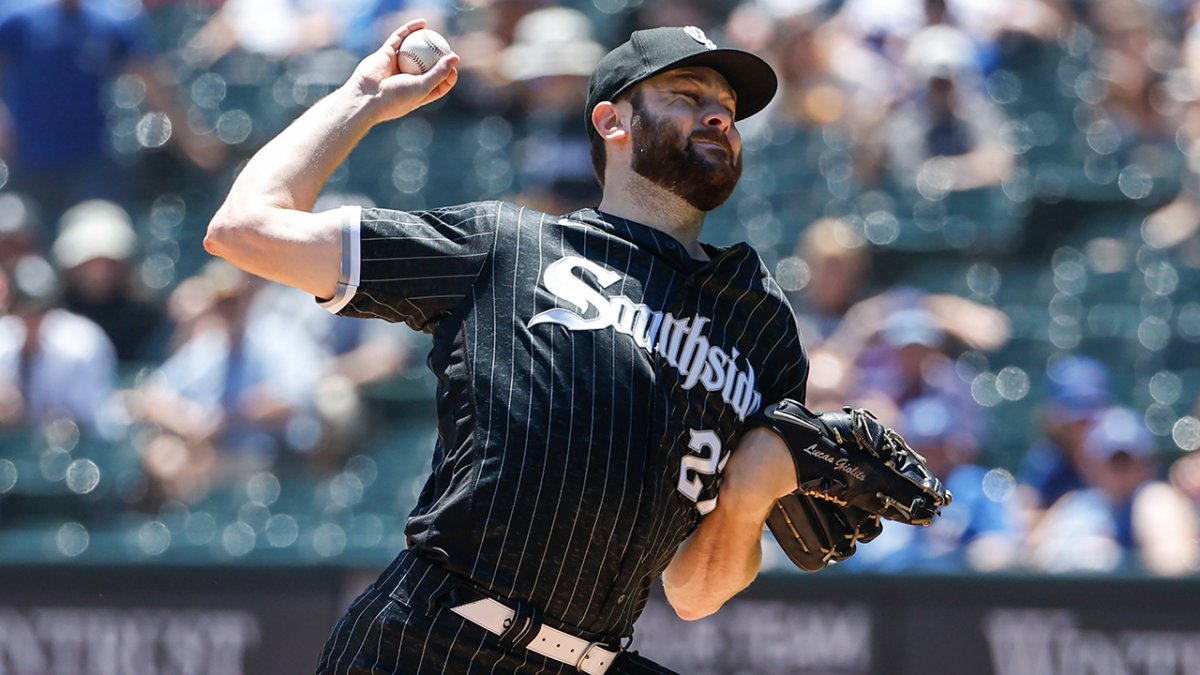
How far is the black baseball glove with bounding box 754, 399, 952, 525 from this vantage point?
10.3 feet

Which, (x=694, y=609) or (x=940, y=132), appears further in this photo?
(x=940, y=132)

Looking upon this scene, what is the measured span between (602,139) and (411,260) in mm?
561

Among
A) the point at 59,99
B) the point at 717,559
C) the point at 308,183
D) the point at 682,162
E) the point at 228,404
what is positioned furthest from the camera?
the point at 59,99

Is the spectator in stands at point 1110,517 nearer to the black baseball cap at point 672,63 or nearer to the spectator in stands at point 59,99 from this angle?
the black baseball cap at point 672,63

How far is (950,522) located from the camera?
622 cm

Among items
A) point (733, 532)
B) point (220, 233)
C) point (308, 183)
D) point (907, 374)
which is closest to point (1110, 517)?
point (907, 374)

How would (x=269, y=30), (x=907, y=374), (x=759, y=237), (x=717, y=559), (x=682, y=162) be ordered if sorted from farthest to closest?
(x=269, y=30), (x=759, y=237), (x=907, y=374), (x=717, y=559), (x=682, y=162)

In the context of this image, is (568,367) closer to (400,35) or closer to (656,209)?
(656,209)

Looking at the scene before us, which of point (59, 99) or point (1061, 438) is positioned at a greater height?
point (59, 99)

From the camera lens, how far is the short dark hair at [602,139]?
3264mm

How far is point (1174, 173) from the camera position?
8078mm

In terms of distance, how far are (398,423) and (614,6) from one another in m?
3.10

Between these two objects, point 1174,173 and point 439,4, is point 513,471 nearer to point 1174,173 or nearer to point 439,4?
point 1174,173

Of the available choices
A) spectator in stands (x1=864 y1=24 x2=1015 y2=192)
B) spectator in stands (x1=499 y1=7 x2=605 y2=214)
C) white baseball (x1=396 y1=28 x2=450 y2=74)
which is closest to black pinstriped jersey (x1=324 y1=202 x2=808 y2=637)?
white baseball (x1=396 y1=28 x2=450 y2=74)
